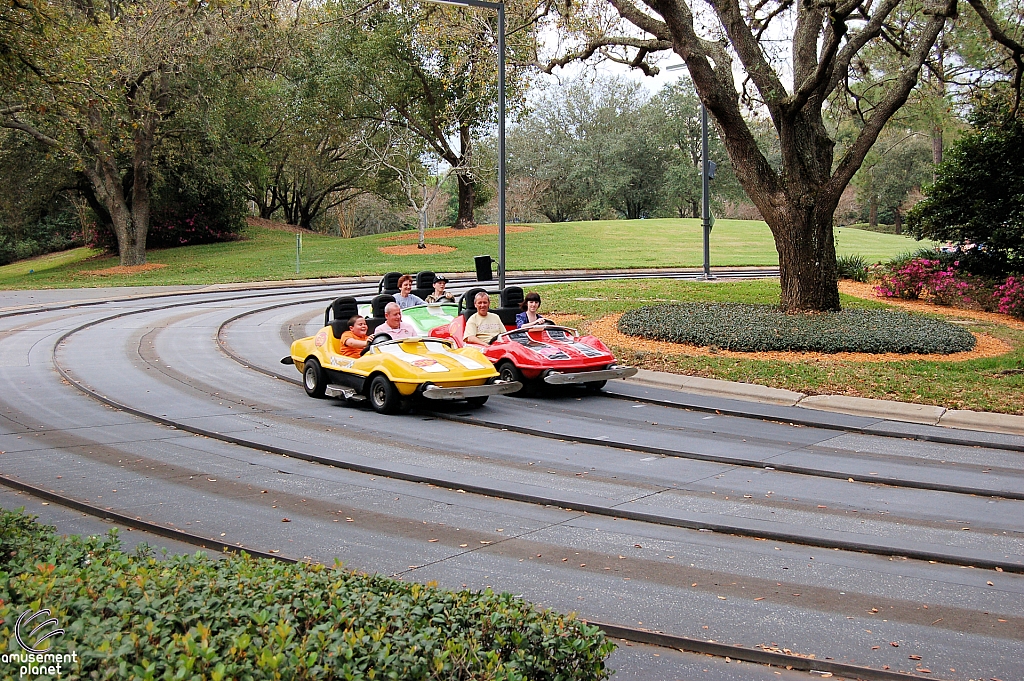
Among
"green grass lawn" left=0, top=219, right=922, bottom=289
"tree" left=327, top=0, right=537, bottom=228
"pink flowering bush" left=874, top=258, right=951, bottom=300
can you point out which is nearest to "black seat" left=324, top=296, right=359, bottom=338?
"pink flowering bush" left=874, top=258, right=951, bottom=300

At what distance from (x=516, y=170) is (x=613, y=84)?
33.6 ft

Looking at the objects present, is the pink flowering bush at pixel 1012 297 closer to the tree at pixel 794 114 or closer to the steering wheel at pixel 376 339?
the tree at pixel 794 114

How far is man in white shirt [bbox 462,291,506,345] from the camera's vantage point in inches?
571

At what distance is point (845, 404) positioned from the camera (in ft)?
43.7

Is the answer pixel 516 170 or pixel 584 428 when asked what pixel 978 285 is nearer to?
pixel 584 428

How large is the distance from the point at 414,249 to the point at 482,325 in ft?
115

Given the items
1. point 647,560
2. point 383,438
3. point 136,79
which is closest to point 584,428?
point 383,438

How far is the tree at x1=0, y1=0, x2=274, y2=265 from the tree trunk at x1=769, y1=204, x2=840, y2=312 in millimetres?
11301

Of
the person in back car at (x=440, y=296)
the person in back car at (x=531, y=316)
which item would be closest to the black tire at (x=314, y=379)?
the person in back car at (x=531, y=316)

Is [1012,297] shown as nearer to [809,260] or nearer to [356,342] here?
[809,260]

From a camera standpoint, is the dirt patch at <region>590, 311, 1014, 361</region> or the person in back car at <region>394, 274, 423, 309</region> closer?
the dirt patch at <region>590, 311, 1014, 361</region>

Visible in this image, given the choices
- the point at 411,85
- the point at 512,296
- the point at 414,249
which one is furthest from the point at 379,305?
the point at 411,85

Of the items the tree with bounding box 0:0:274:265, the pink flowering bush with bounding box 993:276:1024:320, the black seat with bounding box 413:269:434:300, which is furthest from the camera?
the pink flowering bush with bounding box 993:276:1024:320

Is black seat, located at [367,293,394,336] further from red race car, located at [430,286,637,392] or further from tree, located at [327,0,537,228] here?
tree, located at [327,0,537,228]
